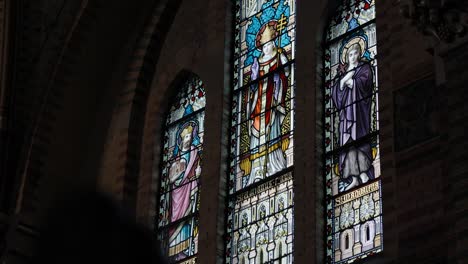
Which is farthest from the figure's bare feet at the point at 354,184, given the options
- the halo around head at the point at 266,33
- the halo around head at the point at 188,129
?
the halo around head at the point at 188,129

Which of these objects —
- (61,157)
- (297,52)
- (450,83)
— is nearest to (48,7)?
(61,157)

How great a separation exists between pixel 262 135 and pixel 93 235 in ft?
32.0

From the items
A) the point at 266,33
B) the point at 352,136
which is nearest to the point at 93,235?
the point at 352,136

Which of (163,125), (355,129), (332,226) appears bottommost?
(332,226)

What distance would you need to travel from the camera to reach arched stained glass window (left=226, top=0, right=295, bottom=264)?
10.2m

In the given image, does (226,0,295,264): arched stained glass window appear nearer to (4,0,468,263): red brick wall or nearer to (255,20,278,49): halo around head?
(255,20,278,49): halo around head

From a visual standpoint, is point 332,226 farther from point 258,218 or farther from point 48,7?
point 48,7

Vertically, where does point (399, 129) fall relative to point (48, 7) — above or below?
below

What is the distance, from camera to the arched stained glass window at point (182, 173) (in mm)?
11281

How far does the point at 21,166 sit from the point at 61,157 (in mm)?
507

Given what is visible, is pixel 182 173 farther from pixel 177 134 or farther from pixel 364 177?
pixel 364 177

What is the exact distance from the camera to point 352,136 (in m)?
9.81

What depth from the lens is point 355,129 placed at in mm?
9812

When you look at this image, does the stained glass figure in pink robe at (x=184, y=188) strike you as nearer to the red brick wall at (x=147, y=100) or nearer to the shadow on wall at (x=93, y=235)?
the red brick wall at (x=147, y=100)
